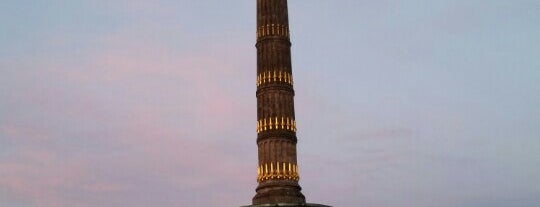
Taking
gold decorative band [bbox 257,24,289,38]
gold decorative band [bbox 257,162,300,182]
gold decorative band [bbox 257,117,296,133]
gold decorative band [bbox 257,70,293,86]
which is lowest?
gold decorative band [bbox 257,162,300,182]

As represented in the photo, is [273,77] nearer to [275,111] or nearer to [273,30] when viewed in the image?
[275,111]

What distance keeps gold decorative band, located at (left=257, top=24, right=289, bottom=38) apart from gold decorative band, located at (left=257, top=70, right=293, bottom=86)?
293 cm

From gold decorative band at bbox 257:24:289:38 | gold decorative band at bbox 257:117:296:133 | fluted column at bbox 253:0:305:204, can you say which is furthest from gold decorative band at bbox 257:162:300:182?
gold decorative band at bbox 257:24:289:38

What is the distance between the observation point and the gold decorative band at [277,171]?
127 ft

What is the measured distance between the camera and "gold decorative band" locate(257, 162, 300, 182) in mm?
38844

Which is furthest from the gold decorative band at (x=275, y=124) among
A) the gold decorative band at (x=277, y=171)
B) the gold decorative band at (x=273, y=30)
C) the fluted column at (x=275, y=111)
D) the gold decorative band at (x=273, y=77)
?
the gold decorative band at (x=273, y=30)

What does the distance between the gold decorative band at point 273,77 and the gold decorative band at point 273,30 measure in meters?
2.93

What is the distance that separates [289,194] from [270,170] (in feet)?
6.59

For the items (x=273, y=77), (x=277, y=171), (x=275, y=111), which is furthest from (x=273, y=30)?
(x=277, y=171)

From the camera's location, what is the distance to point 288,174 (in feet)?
128

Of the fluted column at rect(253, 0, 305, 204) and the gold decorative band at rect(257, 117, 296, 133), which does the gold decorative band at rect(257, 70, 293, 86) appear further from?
the gold decorative band at rect(257, 117, 296, 133)

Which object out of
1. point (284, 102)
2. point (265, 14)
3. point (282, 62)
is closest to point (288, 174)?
point (284, 102)

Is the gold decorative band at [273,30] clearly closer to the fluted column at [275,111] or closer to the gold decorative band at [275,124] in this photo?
the fluted column at [275,111]

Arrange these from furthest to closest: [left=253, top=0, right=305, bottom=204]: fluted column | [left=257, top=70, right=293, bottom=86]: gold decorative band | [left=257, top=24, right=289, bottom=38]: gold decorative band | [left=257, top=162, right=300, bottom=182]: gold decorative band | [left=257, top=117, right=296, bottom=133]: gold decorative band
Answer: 1. [left=257, top=24, right=289, bottom=38]: gold decorative band
2. [left=257, top=70, right=293, bottom=86]: gold decorative band
3. [left=257, top=117, right=296, bottom=133]: gold decorative band
4. [left=257, top=162, right=300, bottom=182]: gold decorative band
5. [left=253, top=0, right=305, bottom=204]: fluted column
